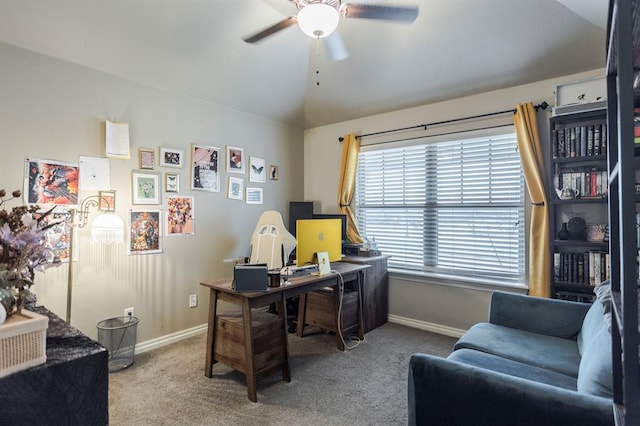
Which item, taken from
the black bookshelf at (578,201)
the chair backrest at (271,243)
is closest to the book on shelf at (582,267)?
the black bookshelf at (578,201)

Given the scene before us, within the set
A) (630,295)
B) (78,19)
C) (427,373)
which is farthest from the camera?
(78,19)

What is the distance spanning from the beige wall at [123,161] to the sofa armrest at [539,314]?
270 cm

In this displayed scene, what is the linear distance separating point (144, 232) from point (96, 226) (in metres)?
0.51

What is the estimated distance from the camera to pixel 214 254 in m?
3.61

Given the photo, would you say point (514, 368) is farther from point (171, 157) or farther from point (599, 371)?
point (171, 157)

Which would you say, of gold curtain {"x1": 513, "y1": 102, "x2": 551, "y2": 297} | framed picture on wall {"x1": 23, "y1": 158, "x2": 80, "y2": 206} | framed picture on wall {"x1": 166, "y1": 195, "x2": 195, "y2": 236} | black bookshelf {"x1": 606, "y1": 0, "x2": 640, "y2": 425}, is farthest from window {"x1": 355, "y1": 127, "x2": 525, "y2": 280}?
framed picture on wall {"x1": 23, "y1": 158, "x2": 80, "y2": 206}

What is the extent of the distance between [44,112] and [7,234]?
211 centimetres

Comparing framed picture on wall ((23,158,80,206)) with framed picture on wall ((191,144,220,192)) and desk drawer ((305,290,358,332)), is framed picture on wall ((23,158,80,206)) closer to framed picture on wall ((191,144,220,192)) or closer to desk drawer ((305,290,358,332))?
framed picture on wall ((191,144,220,192))

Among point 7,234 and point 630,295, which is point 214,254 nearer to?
point 7,234

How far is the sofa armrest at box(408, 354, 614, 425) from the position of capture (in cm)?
120

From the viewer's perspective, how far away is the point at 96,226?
2543 mm

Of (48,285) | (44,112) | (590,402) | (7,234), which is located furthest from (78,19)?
(590,402)

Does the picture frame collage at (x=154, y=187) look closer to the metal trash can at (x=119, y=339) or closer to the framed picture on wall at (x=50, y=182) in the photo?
the framed picture on wall at (x=50, y=182)

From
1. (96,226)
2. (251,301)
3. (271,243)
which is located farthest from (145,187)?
(251,301)
